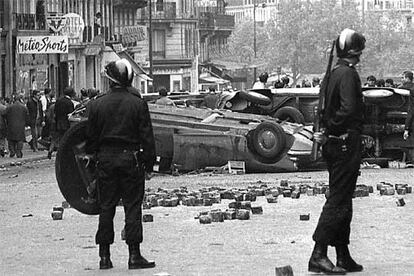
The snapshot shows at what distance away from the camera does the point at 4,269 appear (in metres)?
13.3

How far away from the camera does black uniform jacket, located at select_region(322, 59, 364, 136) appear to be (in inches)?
478

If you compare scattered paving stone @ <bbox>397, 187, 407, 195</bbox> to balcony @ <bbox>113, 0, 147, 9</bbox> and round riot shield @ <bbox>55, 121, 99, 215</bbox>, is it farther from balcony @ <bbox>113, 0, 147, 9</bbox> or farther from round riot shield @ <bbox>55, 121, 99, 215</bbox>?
balcony @ <bbox>113, 0, 147, 9</bbox>

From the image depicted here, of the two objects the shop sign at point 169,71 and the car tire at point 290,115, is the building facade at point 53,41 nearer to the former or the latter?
the shop sign at point 169,71

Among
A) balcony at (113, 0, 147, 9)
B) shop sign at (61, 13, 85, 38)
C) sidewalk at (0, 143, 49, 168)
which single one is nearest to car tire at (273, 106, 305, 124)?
sidewalk at (0, 143, 49, 168)

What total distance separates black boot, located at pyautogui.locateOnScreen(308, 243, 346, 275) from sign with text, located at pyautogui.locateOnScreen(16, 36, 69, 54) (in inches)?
1706

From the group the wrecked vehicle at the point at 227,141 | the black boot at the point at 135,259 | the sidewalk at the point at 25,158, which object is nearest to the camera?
the black boot at the point at 135,259

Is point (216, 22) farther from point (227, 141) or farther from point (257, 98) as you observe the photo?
point (227, 141)

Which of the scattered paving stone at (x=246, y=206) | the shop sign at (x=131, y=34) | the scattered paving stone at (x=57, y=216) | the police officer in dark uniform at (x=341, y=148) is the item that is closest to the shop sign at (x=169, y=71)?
the shop sign at (x=131, y=34)

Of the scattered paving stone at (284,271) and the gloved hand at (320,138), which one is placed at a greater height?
the gloved hand at (320,138)

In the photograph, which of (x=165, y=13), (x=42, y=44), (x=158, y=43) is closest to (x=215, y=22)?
(x=165, y=13)

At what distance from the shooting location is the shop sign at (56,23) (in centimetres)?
6194

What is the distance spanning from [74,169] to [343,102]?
453 centimetres

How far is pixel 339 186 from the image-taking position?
479 inches

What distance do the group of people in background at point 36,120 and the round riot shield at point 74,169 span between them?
59.1ft
